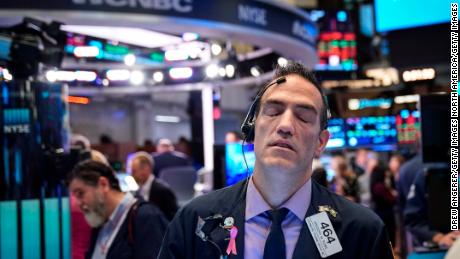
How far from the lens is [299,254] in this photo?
159 centimetres

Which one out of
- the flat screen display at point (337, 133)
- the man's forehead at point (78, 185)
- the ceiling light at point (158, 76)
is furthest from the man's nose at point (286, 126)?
the ceiling light at point (158, 76)

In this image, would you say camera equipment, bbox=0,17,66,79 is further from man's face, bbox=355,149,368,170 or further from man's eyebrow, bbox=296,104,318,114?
man's face, bbox=355,149,368,170

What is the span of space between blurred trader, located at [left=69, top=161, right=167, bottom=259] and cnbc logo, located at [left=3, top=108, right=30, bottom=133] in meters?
0.67

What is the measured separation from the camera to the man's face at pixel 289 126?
5.45 feet

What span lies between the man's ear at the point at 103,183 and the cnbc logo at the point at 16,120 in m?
0.85

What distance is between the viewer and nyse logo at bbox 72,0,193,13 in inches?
208

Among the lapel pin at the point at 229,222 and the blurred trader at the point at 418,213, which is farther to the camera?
the blurred trader at the point at 418,213

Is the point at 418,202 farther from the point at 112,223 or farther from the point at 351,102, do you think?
the point at 351,102

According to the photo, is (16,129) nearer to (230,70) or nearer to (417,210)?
(417,210)

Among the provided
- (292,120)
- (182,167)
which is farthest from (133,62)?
(292,120)

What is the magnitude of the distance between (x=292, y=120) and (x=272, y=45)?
19.3 feet

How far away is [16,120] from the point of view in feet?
11.7

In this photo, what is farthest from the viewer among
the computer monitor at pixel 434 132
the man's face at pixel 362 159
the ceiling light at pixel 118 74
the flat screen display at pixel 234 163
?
the ceiling light at pixel 118 74

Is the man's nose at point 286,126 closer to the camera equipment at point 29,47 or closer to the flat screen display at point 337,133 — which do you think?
the camera equipment at point 29,47
